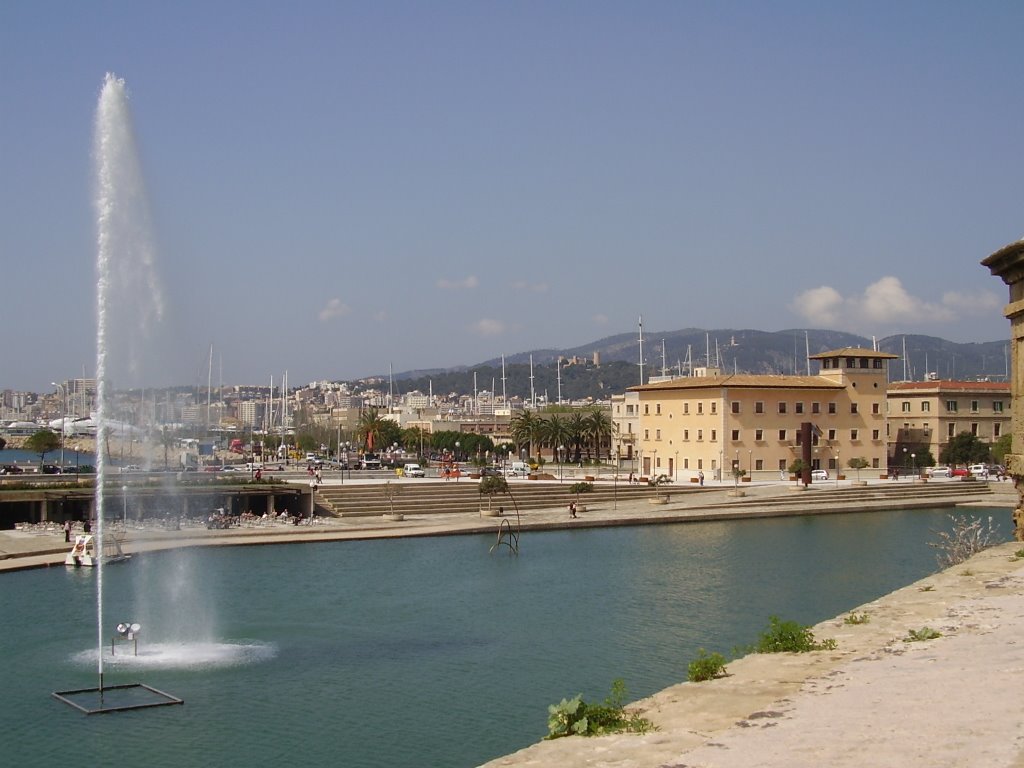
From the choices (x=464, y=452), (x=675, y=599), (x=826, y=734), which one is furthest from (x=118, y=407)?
(x=464, y=452)

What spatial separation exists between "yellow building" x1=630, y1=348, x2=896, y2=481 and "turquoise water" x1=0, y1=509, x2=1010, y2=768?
85.7 feet

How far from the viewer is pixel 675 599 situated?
3350 centimetres

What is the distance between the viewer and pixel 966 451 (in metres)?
87.6

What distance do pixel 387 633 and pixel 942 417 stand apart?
72.1 metres

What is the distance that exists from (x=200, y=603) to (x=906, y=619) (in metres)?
22.5

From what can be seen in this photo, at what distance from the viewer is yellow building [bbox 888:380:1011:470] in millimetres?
90125

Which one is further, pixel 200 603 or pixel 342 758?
pixel 200 603

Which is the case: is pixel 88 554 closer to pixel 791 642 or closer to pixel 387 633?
pixel 387 633

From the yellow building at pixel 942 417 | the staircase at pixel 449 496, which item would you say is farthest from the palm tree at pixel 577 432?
the staircase at pixel 449 496

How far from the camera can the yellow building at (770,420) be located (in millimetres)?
75312

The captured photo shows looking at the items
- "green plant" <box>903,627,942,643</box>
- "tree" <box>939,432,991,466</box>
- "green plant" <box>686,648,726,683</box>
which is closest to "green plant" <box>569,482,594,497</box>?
"tree" <box>939,432,991,466</box>

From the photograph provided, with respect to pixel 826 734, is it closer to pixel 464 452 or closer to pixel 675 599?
pixel 675 599

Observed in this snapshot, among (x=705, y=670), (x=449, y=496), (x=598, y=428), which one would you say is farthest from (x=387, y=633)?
(x=598, y=428)

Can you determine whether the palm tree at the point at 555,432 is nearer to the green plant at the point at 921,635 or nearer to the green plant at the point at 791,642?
the green plant at the point at 791,642
